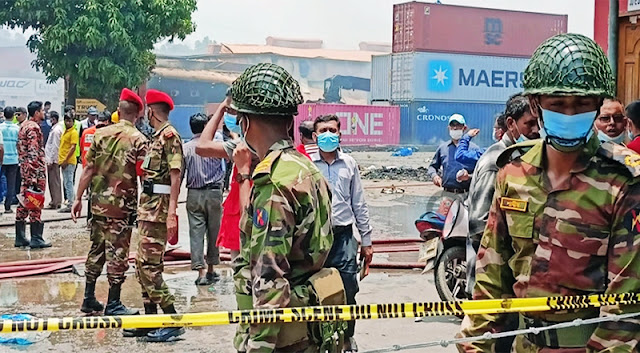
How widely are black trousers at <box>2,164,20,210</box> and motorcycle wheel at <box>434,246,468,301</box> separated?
27.6ft

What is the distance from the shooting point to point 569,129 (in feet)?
7.50

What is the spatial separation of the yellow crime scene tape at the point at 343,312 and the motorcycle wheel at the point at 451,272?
399cm

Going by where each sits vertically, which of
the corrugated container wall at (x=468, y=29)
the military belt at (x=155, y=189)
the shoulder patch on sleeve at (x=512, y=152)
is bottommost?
the military belt at (x=155, y=189)

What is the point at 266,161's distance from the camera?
9.02 feet

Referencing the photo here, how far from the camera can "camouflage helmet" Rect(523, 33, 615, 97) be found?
2.28m

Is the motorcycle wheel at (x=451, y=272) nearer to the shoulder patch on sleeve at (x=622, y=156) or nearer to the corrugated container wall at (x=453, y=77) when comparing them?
the shoulder patch on sleeve at (x=622, y=156)

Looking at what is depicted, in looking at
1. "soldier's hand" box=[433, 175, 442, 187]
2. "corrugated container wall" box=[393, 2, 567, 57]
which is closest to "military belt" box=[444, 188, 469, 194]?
"soldier's hand" box=[433, 175, 442, 187]

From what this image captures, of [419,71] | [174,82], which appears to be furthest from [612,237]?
[174,82]

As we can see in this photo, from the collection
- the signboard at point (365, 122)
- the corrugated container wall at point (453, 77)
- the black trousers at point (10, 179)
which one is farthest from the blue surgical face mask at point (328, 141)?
the corrugated container wall at point (453, 77)

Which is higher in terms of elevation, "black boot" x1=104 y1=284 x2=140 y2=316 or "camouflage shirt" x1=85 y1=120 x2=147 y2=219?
A: "camouflage shirt" x1=85 y1=120 x2=147 y2=219

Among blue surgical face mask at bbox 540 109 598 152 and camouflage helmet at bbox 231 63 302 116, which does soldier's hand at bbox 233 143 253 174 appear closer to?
camouflage helmet at bbox 231 63 302 116

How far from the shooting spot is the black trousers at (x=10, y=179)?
500 inches

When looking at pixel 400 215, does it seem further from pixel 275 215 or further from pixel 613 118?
pixel 275 215

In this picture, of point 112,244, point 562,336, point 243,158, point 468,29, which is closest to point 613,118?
point 243,158
